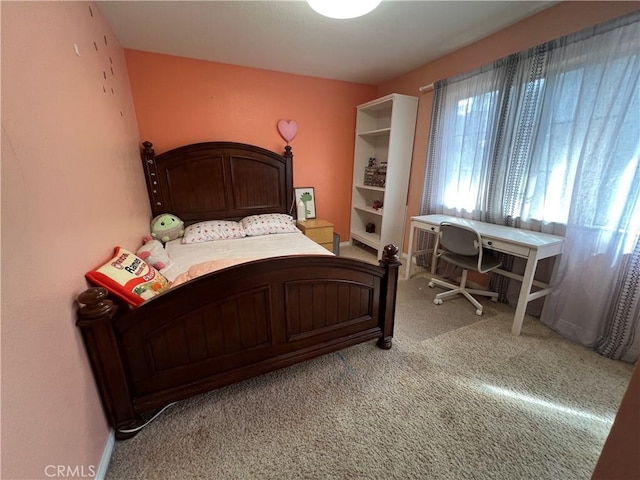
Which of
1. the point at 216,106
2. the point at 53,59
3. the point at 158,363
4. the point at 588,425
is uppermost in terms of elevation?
the point at 216,106

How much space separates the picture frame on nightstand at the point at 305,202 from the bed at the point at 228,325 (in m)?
1.99

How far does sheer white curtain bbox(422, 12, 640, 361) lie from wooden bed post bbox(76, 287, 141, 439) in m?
2.92

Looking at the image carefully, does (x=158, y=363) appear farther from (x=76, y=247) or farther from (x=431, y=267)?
(x=431, y=267)

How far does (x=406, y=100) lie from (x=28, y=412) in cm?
370

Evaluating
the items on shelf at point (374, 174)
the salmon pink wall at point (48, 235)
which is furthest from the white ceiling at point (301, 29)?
the items on shelf at point (374, 174)

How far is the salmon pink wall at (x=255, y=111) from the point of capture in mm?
2641

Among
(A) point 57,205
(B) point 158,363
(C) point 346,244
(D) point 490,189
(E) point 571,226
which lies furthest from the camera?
(C) point 346,244

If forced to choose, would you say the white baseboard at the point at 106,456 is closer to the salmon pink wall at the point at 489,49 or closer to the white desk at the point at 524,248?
the white desk at the point at 524,248

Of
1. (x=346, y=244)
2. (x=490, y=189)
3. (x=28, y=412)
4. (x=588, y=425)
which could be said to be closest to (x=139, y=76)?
(x=28, y=412)

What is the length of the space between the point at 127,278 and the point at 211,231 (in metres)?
1.36

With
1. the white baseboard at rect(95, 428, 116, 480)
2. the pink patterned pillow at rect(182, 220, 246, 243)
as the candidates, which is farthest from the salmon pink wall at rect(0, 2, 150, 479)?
the pink patterned pillow at rect(182, 220, 246, 243)

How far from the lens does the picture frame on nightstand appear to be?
3479 mm

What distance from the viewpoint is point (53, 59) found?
1.10 metres

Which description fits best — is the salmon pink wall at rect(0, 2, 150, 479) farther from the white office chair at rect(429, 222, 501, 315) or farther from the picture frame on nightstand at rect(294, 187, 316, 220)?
the white office chair at rect(429, 222, 501, 315)
